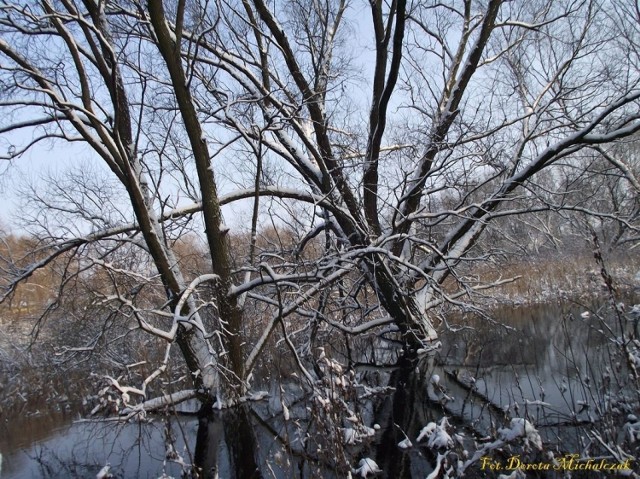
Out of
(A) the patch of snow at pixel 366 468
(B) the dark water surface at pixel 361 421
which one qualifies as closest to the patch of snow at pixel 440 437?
(B) the dark water surface at pixel 361 421

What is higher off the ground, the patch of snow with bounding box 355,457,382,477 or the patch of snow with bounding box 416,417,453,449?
the patch of snow with bounding box 416,417,453,449

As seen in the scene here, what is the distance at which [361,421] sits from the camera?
15.6 feet

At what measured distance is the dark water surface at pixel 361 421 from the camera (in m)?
4.19

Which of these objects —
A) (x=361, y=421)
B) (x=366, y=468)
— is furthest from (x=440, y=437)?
(x=361, y=421)

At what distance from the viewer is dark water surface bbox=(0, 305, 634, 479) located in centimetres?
419

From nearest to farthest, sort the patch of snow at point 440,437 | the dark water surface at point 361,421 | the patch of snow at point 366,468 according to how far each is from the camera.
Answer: the patch of snow at point 366,468, the patch of snow at point 440,437, the dark water surface at point 361,421

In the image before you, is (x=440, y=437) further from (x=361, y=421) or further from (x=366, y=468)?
(x=361, y=421)

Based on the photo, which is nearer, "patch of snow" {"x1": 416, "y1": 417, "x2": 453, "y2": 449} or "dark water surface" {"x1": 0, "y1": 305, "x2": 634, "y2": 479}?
"patch of snow" {"x1": 416, "y1": 417, "x2": 453, "y2": 449}

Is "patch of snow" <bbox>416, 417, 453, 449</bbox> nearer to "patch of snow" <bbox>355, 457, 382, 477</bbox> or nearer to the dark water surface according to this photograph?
the dark water surface

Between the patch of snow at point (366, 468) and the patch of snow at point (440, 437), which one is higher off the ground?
the patch of snow at point (440, 437)

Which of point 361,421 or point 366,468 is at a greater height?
point 361,421


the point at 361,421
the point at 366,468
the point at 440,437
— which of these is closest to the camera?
the point at 366,468

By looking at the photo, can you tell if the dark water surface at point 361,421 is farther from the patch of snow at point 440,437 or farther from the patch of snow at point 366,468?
the patch of snow at point 440,437

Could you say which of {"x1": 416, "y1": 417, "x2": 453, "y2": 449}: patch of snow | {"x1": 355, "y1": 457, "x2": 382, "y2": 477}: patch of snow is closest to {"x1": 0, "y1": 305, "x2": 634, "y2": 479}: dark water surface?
{"x1": 355, "y1": 457, "x2": 382, "y2": 477}: patch of snow
